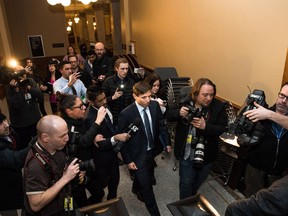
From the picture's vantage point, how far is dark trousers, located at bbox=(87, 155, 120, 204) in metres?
2.23

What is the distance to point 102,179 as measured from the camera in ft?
7.40

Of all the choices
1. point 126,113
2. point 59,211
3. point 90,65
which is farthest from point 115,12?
point 59,211

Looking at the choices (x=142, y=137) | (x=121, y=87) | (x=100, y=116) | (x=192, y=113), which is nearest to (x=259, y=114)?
(x=192, y=113)

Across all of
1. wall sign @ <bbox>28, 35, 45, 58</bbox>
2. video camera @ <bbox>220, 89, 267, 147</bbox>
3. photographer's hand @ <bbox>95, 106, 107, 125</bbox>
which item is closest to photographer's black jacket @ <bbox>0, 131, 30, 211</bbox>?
photographer's hand @ <bbox>95, 106, 107, 125</bbox>

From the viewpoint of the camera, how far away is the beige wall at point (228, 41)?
268cm

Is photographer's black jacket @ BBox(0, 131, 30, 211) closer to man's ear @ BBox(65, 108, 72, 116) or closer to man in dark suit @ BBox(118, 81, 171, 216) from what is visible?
man's ear @ BBox(65, 108, 72, 116)

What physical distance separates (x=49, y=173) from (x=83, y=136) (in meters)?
0.52

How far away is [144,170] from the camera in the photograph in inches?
87.8

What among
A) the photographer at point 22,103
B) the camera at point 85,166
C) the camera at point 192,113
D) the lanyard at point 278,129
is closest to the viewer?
the camera at point 85,166

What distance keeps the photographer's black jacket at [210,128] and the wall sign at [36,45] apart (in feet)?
23.5

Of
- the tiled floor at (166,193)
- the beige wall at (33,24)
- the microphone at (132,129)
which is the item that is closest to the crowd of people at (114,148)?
the microphone at (132,129)

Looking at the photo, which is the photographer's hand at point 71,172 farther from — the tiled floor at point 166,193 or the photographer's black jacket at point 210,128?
the tiled floor at point 166,193

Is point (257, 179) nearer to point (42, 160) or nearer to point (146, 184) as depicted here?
point (146, 184)

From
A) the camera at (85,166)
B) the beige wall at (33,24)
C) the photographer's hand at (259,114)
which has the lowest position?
the camera at (85,166)
